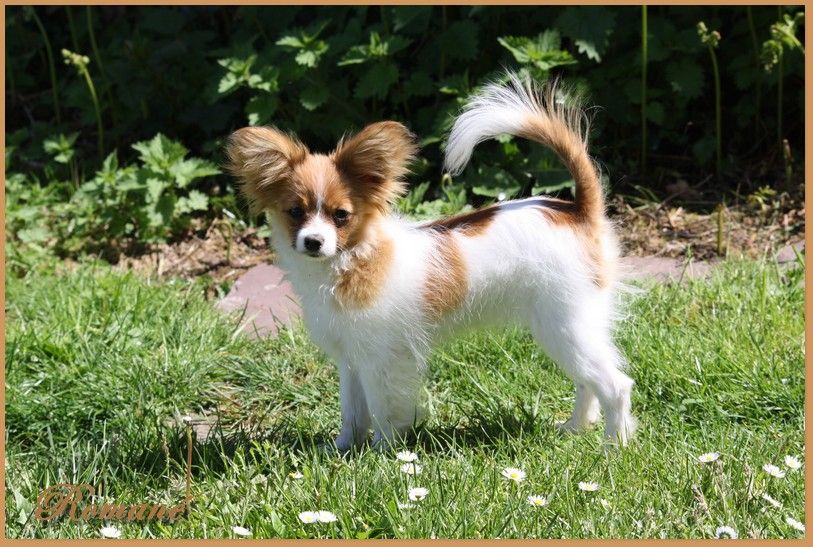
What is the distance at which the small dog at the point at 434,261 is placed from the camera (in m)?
3.42

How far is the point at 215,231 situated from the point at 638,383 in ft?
9.39

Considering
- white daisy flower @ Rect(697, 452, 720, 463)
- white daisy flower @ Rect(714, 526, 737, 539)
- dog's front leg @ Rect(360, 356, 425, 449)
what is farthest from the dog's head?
white daisy flower @ Rect(714, 526, 737, 539)

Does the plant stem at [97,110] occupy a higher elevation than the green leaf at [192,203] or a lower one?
higher

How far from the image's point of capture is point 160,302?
4.83m

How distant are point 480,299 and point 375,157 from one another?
24.8 inches

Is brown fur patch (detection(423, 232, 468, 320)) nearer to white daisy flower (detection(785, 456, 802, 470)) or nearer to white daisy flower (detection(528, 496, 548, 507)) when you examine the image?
white daisy flower (detection(528, 496, 548, 507))

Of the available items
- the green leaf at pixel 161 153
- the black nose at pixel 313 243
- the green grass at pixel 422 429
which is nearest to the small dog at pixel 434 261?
the black nose at pixel 313 243

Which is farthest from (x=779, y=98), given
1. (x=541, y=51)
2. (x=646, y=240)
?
(x=541, y=51)

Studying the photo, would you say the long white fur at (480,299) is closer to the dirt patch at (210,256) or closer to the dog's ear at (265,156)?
the dog's ear at (265,156)

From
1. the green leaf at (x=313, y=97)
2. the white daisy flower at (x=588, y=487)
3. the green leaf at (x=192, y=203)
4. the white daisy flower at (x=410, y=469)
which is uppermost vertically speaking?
the green leaf at (x=313, y=97)

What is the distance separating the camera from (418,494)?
300 centimetres

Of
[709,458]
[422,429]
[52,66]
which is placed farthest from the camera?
[52,66]

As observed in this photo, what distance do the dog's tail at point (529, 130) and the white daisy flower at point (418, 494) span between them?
1128mm

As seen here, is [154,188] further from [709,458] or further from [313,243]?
[709,458]
